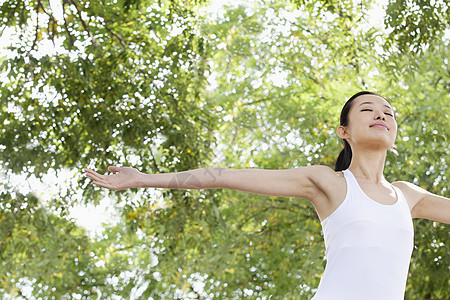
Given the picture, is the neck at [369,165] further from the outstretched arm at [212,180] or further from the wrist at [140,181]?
the wrist at [140,181]

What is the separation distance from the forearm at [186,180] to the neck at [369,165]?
0.52 meters

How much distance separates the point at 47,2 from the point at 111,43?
1.34 m

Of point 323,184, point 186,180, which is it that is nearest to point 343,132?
point 323,184

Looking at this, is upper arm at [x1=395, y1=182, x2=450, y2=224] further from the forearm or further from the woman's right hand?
the woman's right hand

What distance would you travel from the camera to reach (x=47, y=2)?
7.60 meters

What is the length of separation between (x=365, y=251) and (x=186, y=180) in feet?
2.01

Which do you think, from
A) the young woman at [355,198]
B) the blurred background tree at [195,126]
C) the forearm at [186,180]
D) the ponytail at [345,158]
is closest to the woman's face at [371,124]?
the young woman at [355,198]

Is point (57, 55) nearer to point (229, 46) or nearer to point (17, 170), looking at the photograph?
point (17, 170)

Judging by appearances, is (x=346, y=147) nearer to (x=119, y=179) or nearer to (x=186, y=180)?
(x=186, y=180)

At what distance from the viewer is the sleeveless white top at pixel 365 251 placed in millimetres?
2088

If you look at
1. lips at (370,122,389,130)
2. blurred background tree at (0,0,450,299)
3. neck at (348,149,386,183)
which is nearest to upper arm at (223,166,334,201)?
neck at (348,149,386,183)

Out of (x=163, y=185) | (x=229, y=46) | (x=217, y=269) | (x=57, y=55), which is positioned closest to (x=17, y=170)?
(x=57, y=55)

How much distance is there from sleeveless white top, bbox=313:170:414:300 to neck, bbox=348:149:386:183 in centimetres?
16

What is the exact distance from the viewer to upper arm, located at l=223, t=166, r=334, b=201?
7.16ft
